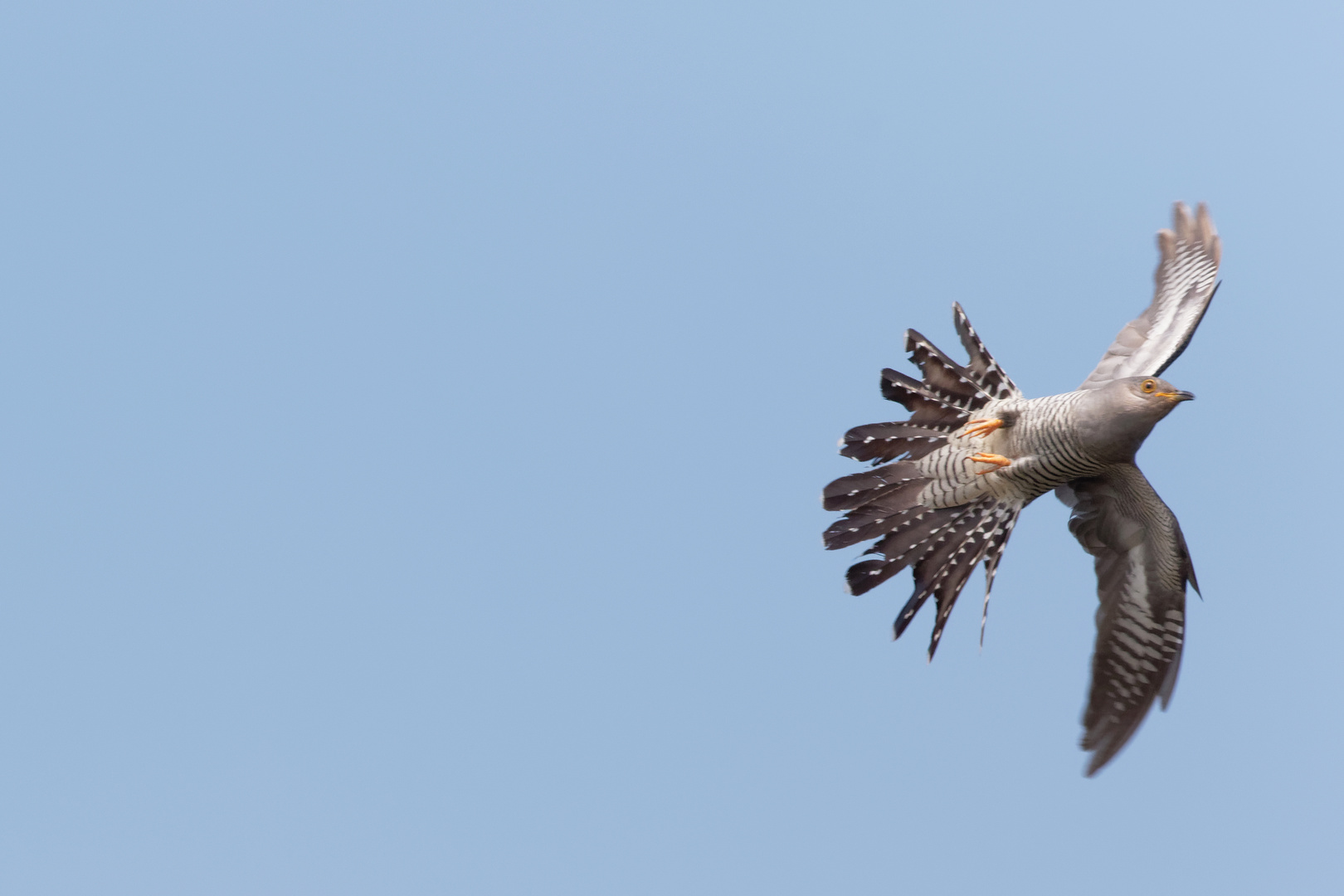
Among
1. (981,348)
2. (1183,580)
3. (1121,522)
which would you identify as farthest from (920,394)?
(1183,580)

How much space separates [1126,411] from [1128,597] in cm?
124

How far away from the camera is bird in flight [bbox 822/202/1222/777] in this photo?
200 inches

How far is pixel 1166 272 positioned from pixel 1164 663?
183 cm

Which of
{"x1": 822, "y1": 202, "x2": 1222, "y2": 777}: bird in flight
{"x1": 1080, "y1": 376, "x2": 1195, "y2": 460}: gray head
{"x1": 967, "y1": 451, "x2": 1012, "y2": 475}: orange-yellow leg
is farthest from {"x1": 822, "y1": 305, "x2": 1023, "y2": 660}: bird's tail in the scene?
{"x1": 1080, "y1": 376, "x2": 1195, "y2": 460}: gray head

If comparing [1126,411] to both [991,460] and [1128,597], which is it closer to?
[991,460]

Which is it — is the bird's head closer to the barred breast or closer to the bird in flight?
the bird in flight

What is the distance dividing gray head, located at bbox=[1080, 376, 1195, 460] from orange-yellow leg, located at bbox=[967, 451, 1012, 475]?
34 centimetres

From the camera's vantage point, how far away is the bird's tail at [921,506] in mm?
5215

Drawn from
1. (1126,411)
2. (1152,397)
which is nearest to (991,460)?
(1126,411)

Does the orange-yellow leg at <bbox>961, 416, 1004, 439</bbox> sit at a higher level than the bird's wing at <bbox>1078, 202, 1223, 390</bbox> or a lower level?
lower

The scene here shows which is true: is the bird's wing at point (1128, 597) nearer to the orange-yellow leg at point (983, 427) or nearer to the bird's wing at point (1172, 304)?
the bird's wing at point (1172, 304)

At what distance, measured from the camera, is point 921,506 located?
207 inches

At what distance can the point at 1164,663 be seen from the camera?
222 inches

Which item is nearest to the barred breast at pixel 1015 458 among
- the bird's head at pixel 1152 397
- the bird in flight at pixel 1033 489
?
the bird in flight at pixel 1033 489
